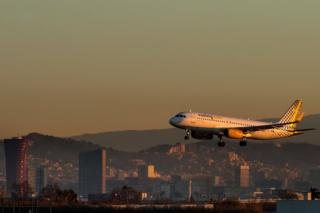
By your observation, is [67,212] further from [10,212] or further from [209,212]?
[209,212]

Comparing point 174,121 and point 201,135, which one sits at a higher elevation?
point 174,121

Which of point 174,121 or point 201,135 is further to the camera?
point 201,135

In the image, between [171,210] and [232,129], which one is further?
[232,129]

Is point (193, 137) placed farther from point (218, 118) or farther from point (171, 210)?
point (171, 210)

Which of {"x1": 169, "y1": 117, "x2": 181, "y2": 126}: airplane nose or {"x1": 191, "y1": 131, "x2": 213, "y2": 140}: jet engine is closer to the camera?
{"x1": 169, "y1": 117, "x2": 181, "y2": 126}: airplane nose

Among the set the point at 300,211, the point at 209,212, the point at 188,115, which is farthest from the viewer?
the point at 188,115

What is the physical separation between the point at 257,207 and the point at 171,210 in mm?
17830

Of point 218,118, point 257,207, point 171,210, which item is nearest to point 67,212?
point 171,210

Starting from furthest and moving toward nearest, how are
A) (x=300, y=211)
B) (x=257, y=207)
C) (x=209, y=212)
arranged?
(x=257, y=207)
(x=209, y=212)
(x=300, y=211)

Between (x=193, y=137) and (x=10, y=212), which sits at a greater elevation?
(x=193, y=137)

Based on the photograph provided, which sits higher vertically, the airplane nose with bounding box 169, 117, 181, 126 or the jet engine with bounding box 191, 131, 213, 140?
the airplane nose with bounding box 169, 117, 181, 126

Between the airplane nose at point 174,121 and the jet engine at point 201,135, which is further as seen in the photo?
the jet engine at point 201,135

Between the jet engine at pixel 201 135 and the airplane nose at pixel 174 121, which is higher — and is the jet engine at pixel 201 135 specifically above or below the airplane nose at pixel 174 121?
below

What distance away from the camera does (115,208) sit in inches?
6565
